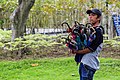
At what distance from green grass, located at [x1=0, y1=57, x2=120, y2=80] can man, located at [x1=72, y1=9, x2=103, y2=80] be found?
7.61 ft

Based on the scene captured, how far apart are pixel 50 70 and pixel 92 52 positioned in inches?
125

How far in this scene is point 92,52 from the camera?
3.59 meters

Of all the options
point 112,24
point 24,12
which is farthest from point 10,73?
point 112,24

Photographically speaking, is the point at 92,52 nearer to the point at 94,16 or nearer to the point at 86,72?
the point at 86,72

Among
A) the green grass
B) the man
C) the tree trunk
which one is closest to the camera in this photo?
the man

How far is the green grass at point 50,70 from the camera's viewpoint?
605 centimetres

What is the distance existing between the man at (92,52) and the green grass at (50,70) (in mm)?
2320

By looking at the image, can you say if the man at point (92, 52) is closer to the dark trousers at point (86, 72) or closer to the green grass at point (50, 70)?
the dark trousers at point (86, 72)

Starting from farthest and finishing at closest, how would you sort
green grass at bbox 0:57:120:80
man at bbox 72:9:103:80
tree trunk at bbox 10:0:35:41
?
tree trunk at bbox 10:0:35:41, green grass at bbox 0:57:120:80, man at bbox 72:9:103:80

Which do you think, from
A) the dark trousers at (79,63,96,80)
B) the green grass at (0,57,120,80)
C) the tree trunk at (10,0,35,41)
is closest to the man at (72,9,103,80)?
the dark trousers at (79,63,96,80)

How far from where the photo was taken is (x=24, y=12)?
27.8 feet

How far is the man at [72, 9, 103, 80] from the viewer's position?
11.6 ft

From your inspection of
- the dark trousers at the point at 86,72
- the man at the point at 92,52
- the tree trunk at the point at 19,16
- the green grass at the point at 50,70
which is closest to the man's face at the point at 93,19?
the man at the point at 92,52

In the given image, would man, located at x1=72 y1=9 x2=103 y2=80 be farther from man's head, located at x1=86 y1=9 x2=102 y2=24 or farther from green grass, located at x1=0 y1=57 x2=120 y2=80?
green grass, located at x1=0 y1=57 x2=120 y2=80
